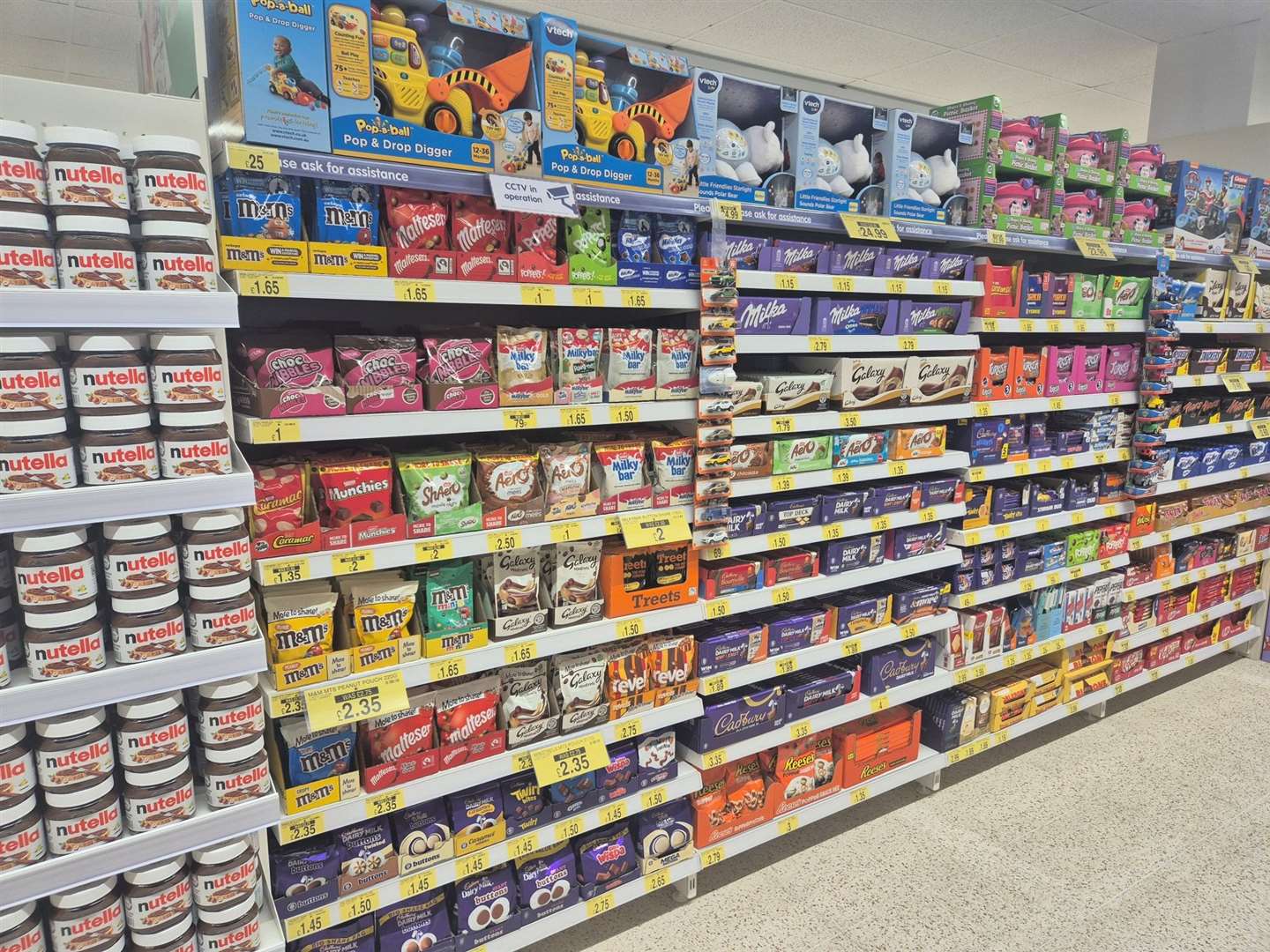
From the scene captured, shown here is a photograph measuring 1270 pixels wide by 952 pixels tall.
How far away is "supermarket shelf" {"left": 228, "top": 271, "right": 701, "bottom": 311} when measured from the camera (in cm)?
165

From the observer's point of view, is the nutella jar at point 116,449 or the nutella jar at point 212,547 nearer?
the nutella jar at point 116,449

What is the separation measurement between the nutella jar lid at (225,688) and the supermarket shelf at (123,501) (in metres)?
0.35

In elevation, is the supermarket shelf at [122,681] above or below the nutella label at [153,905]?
above

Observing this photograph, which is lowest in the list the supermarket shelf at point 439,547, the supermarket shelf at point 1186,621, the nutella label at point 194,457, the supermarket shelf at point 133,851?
the supermarket shelf at point 1186,621

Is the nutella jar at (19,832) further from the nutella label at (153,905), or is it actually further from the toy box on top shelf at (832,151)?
the toy box on top shelf at (832,151)

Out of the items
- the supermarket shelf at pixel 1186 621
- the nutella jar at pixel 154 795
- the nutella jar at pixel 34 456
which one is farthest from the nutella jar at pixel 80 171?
the supermarket shelf at pixel 1186 621

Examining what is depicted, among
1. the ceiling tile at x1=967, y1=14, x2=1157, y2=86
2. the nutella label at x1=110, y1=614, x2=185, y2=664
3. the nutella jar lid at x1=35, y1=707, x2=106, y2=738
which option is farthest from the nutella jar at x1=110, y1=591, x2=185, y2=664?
the ceiling tile at x1=967, y1=14, x2=1157, y2=86

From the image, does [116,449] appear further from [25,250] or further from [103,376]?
[25,250]

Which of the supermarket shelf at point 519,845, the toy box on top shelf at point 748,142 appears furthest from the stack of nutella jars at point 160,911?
the toy box on top shelf at point 748,142

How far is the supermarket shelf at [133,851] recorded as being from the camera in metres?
1.34

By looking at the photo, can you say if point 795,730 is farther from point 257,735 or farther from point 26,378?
point 26,378

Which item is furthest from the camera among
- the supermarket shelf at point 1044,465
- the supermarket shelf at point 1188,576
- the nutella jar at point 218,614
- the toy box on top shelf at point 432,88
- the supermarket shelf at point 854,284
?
the supermarket shelf at point 1188,576

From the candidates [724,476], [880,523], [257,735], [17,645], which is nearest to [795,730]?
[880,523]

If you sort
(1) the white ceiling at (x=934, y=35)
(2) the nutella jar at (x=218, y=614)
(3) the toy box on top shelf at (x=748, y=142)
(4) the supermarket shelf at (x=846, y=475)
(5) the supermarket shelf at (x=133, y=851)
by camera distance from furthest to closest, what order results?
(1) the white ceiling at (x=934, y=35) < (4) the supermarket shelf at (x=846, y=475) < (3) the toy box on top shelf at (x=748, y=142) < (2) the nutella jar at (x=218, y=614) < (5) the supermarket shelf at (x=133, y=851)
